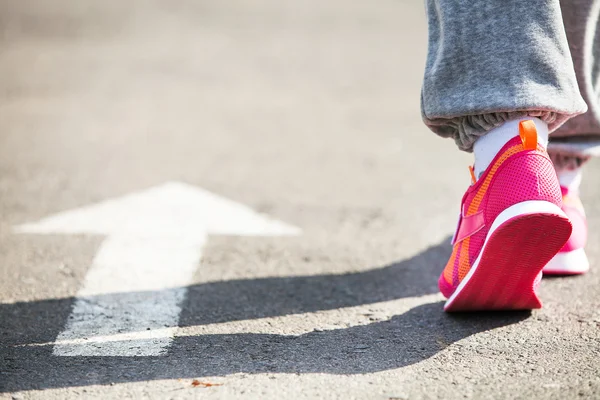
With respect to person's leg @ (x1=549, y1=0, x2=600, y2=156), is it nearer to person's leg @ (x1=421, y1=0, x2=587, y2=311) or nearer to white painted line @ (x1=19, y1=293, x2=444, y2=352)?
person's leg @ (x1=421, y1=0, x2=587, y2=311)

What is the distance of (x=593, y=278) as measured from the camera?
252 cm

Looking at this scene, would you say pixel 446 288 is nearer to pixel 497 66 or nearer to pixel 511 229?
pixel 511 229

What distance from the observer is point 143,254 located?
2.73 metres

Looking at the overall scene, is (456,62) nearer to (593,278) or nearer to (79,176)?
(593,278)

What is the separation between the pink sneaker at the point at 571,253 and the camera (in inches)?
98.6

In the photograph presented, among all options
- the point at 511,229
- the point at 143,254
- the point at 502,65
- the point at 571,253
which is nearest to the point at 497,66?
the point at 502,65

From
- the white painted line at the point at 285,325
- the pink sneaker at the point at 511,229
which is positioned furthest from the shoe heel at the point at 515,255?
the white painted line at the point at 285,325

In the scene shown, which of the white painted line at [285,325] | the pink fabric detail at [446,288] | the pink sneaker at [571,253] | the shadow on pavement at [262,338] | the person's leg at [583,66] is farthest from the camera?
the pink sneaker at [571,253]

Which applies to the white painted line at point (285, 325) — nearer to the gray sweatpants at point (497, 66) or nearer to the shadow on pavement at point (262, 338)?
the shadow on pavement at point (262, 338)

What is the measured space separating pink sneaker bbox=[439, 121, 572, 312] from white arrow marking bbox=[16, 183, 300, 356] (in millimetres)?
894

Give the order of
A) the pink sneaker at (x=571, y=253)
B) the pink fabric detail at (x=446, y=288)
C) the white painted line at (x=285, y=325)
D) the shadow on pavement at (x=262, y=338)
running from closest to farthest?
the shadow on pavement at (x=262, y=338) → the white painted line at (x=285, y=325) → the pink fabric detail at (x=446, y=288) → the pink sneaker at (x=571, y=253)

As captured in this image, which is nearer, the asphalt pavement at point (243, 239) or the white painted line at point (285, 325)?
the asphalt pavement at point (243, 239)

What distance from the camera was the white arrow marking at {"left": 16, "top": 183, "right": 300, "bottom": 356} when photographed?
2.12 metres

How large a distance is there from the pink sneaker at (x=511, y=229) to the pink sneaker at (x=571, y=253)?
39cm
